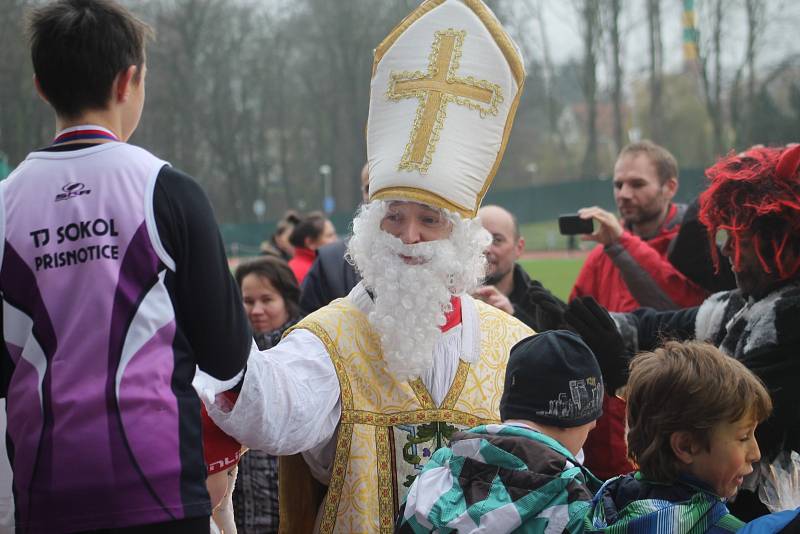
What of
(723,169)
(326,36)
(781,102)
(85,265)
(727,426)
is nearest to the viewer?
(85,265)

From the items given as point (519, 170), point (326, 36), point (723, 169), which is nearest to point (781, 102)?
point (519, 170)

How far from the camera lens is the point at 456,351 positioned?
3.32 m

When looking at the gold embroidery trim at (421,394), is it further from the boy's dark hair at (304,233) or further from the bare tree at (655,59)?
the bare tree at (655,59)

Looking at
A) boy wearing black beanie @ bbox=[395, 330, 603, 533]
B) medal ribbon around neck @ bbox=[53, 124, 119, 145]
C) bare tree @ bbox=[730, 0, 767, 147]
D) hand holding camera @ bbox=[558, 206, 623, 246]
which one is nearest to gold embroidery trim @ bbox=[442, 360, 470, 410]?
boy wearing black beanie @ bbox=[395, 330, 603, 533]

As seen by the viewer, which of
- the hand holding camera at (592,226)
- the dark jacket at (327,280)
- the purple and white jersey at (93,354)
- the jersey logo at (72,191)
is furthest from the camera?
the dark jacket at (327,280)

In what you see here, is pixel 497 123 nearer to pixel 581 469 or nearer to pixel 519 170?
pixel 581 469

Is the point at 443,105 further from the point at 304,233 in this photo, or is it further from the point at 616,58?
the point at 616,58

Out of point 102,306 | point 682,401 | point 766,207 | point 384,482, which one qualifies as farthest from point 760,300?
point 102,306

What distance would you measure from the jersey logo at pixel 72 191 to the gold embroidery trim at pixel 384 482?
1320 millimetres

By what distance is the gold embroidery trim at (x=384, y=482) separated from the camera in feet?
10.1

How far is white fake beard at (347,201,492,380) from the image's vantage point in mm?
3174

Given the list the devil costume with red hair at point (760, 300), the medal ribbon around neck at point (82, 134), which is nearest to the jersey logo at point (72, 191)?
the medal ribbon around neck at point (82, 134)

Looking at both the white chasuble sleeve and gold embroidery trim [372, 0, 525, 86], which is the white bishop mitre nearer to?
gold embroidery trim [372, 0, 525, 86]

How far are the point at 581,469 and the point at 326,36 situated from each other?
150 feet
